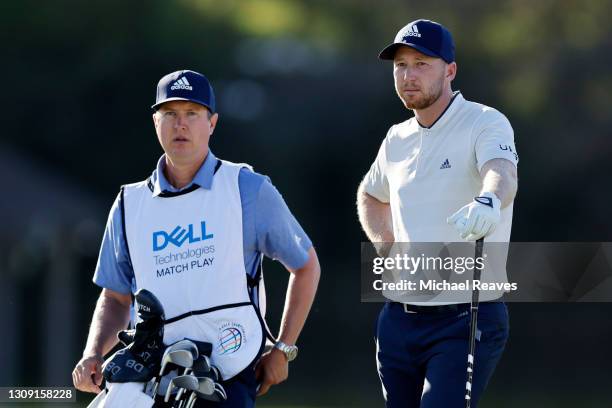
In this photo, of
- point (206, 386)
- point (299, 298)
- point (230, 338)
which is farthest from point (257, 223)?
point (206, 386)

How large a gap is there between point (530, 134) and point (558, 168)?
81 centimetres

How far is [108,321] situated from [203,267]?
22.1 inches

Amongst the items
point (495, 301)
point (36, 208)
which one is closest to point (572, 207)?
point (36, 208)

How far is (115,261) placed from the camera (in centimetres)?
511

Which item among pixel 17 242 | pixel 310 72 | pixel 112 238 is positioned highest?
pixel 310 72

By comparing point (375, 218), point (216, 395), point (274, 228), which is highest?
point (375, 218)

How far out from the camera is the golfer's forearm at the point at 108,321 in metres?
5.13

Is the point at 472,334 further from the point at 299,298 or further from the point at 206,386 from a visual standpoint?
the point at 206,386

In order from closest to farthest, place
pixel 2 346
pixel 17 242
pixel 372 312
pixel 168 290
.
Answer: pixel 168 290 → pixel 2 346 → pixel 17 242 → pixel 372 312

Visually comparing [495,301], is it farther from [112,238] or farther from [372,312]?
[372,312]

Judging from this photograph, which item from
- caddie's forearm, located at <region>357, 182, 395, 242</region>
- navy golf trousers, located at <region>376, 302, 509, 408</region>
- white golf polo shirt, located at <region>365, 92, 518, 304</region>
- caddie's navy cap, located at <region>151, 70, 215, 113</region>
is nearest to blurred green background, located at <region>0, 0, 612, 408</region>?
caddie's forearm, located at <region>357, 182, 395, 242</region>

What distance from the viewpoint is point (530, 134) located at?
2383cm

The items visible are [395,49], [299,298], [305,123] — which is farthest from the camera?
[305,123]

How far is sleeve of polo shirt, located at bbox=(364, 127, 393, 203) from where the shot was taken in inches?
224
